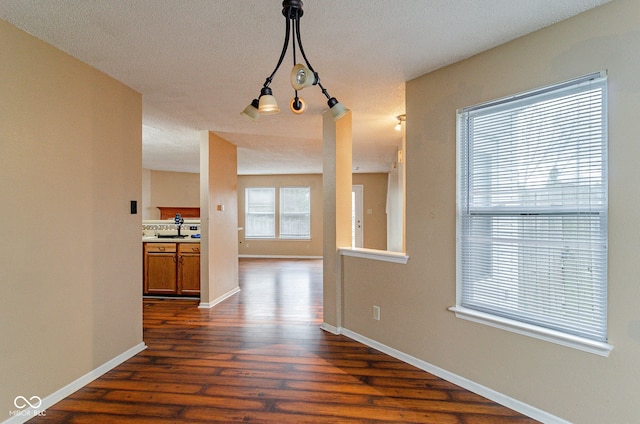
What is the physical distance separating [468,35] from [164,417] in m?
3.06

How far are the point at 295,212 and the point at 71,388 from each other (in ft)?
23.9

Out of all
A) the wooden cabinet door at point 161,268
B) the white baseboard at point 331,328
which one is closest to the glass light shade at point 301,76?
the white baseboard at point 331,328

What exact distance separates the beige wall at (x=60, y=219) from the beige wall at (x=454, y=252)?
2.22m

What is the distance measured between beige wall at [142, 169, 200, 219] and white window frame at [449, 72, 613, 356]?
792 centimetres

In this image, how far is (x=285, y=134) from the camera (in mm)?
4684

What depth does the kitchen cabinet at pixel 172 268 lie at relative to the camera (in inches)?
194

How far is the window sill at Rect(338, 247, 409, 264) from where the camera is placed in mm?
2912

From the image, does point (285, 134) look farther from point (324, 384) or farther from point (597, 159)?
point (597, 159)

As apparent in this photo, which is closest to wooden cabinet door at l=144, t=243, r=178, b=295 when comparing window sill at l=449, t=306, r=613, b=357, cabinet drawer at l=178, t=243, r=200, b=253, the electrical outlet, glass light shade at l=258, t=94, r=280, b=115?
cabinet drawer at l=178, t=243, r=200, b=253

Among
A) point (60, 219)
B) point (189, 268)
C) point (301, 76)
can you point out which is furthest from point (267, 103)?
point (189, 268)

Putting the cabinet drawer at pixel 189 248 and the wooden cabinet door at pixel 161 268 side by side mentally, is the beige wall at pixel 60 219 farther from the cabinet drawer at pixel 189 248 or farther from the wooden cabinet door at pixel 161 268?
the wooden cabinet door at pixel 161 268

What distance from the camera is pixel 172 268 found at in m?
4.97

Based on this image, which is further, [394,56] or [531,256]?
[394,56]

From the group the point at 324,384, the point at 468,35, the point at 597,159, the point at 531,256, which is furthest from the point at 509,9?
the point at 324,384
